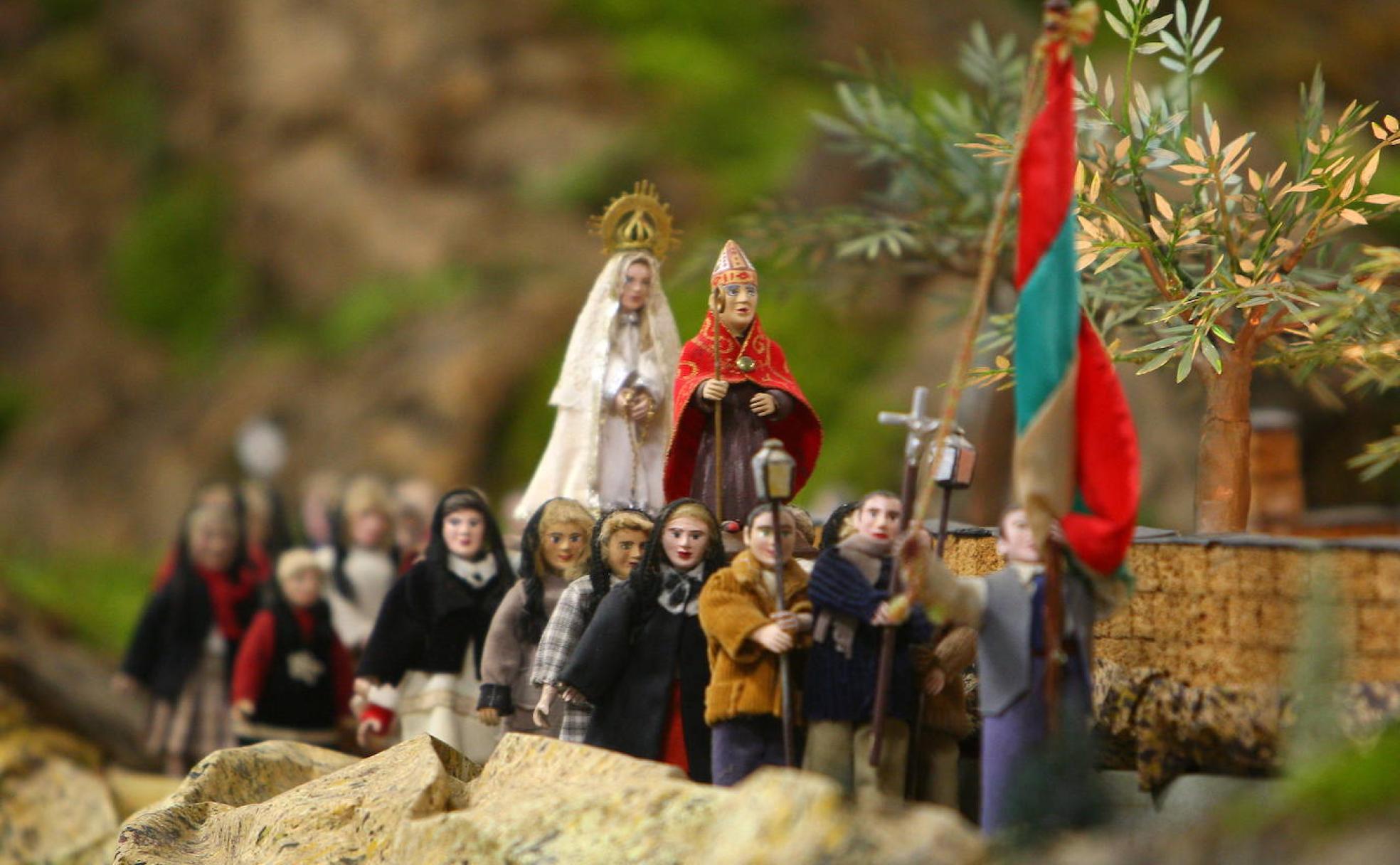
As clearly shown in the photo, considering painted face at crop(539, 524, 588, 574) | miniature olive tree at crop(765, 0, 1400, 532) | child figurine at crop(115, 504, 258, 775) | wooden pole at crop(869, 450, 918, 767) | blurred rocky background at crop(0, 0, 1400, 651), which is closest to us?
wooden pole at crop(869, 450, 918, 767)

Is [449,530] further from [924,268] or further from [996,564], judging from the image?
[924,268]

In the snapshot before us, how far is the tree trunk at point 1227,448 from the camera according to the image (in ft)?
25.1

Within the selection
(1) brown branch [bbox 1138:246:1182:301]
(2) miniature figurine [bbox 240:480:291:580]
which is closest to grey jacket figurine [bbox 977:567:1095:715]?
(1) brown branch [bbox 1138:246:1182:301]

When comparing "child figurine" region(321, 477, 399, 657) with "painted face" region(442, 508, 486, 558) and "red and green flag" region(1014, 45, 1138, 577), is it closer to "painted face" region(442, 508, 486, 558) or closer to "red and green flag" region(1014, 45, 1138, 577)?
"painted face" region(442, 508, 486, 558)

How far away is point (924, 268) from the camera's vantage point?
33.9 feet

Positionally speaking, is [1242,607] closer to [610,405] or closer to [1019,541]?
[1019,541]

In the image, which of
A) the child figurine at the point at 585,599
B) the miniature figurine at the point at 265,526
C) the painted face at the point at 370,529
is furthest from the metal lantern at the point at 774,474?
the miniature figurine at the point at 265,526

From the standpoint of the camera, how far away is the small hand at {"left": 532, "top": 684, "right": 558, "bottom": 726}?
20.8 feet

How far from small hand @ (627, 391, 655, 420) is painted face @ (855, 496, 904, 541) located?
201cm

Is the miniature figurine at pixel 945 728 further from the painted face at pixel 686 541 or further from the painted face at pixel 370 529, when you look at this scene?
the painted face at pixel 370 529

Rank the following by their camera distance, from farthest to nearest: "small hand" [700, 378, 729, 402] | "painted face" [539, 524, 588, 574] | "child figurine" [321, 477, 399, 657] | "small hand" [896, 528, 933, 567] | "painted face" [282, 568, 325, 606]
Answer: "child figurine" [321, 477, 399, 657] → "painted face" [282, 568, 325, 606] → "painted face" [539, 524, 588, 574] → "small hand" [700, 378, 729, 402] → "small hand" [896, 528, 933, 567]

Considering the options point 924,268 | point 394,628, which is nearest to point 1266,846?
point 394,628

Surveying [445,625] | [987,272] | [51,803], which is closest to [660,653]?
[445,625]

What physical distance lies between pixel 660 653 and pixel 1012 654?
1548 mm
